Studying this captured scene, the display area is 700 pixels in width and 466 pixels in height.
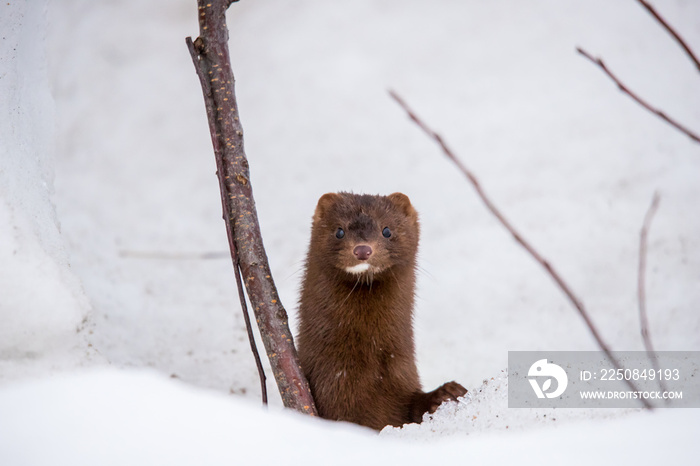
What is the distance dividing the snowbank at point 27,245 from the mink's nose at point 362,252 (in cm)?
94

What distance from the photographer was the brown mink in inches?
77.2

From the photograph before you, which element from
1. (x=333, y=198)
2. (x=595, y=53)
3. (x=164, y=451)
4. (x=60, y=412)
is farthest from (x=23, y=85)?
(x=595, y=53)

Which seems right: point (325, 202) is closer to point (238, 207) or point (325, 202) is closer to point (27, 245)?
point (238, 207)

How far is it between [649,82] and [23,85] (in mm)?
2640

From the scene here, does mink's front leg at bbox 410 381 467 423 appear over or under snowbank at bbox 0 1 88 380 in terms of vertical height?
under

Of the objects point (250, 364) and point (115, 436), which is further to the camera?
point (250, 364)

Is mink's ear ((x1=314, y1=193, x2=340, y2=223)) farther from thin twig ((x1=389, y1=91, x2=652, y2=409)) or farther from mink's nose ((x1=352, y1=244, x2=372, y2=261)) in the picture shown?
thin twig ((x1=389, y1=91, x2=652, y2=409))

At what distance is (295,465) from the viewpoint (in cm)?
117

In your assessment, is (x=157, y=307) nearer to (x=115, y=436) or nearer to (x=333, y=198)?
(x=333, y=198)

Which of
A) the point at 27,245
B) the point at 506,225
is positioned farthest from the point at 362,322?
the point at 506,225

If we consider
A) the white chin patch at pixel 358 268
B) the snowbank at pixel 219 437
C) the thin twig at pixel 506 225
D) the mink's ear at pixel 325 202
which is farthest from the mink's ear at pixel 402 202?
the thin twig at pixel 506 225

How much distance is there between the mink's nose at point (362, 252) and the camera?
1.87m

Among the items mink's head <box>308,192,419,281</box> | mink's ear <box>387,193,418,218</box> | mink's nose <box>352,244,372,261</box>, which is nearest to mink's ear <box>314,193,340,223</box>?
mink's head <box>308,192,419,281</box>

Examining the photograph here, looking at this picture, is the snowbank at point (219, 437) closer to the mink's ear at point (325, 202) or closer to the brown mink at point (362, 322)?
the brown mink at point (362, 322)
